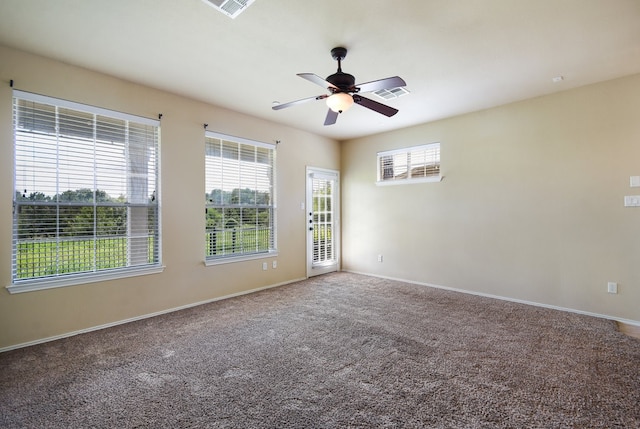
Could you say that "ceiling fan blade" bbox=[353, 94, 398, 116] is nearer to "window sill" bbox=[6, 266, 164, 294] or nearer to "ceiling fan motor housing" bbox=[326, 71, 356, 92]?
"ceiling fan motor housing" bbox=[326, 71, 356, 92]

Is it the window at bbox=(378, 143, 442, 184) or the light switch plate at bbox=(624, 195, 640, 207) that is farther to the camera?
the window at bbox=(378, 143, 442, 184)

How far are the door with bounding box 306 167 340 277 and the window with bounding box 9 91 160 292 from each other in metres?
2.68

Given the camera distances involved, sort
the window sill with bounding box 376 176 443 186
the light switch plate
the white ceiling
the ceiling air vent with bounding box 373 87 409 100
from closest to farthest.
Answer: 1. the white ceiling
2. the light switch plate
3. the ceiling air vent with bounding box 373 87 409 100
4. the window sill with bounding box 376 176 443 186

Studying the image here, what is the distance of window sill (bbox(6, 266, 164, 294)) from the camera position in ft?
9.25

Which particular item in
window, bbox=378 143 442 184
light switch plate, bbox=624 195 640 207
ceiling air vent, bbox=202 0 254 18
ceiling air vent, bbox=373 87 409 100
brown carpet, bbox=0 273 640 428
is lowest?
brown carpet, bbox=0 273 640 428

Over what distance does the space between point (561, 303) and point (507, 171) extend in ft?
6.08

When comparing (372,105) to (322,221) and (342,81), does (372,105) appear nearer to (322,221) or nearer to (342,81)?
(342,81)

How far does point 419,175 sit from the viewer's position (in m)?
5.20

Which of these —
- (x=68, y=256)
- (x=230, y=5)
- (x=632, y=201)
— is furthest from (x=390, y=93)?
(x=68, y=256)

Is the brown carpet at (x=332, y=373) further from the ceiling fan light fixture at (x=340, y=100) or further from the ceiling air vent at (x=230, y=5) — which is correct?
the ceiling air vent at (x=230, y=5)

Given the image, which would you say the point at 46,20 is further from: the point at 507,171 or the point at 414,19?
the point at 507,171

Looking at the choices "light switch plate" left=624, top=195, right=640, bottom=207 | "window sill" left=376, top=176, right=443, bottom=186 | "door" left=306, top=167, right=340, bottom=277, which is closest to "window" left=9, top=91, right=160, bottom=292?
"door" left=306, top=167, right=340, bottom=277

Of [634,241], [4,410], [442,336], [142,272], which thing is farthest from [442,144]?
[4,410]

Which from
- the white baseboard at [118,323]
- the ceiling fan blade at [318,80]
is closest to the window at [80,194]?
the white baseboard at [118,323]
